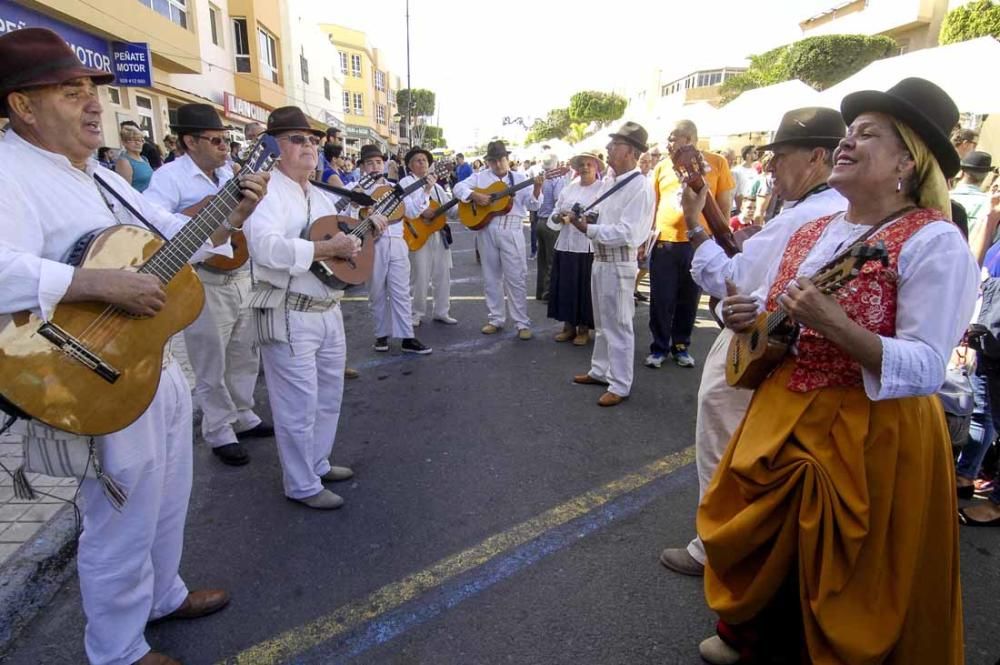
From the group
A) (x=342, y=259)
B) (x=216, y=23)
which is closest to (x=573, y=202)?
(x=342, y=259)

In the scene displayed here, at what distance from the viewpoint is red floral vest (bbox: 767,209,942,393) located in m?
1.67

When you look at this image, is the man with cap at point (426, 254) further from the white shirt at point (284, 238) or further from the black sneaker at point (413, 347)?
the white shirt at point (284, 238)

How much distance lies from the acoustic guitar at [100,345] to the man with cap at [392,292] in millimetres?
3891

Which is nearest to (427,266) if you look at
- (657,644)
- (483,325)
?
(483,325)

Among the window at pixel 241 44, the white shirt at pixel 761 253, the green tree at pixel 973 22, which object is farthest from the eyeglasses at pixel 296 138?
the window at pixel 241 44

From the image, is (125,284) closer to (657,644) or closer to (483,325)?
(657,644)

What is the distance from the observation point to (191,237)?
2.21 meters

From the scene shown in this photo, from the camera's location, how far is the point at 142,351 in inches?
78.1

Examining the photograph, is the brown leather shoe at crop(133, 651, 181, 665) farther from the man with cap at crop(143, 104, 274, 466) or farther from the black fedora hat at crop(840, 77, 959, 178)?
the black fedora hat at crop(840, 77, 959, 178)

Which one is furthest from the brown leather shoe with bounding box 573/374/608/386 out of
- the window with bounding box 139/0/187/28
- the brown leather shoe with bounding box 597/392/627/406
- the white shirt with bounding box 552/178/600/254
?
the window with bounding box 139/0/187/28

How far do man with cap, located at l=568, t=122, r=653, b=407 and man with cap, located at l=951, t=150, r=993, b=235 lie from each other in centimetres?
227

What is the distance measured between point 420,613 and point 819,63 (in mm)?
28491

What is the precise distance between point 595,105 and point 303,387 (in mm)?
62046

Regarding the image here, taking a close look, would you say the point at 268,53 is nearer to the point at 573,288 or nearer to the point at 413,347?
the point at 413,347
